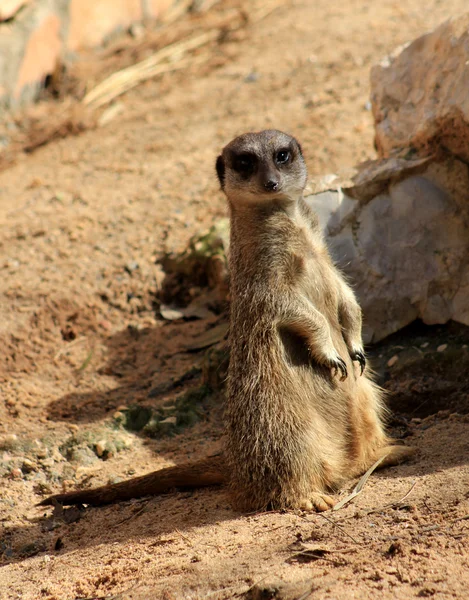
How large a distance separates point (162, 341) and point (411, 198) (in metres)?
1.59

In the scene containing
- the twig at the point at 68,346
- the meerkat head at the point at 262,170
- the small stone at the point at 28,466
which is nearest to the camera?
the meerkat head at the point at 262,170

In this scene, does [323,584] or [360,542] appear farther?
[360,542]

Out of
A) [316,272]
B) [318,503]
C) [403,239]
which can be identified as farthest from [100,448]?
[403,239]

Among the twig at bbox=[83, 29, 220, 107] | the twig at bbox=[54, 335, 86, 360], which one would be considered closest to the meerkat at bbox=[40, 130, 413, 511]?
the twig at bbox=[54, 335, 86, 360]

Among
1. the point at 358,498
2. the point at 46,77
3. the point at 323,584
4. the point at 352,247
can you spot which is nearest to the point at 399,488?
the point at 358,498

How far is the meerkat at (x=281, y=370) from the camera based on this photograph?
280 centimetres

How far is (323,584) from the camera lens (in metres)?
2.03

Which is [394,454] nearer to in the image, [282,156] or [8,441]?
[282,156]

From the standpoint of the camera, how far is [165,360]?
4.11 metres

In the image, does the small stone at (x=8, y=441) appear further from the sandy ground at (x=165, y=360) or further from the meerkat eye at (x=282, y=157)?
the meerkat eye at (x=282, y=157)

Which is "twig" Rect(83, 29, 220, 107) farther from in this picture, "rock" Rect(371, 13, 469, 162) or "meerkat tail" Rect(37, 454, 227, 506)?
"meerkat tail" Rect(37, 454, 227, 506)

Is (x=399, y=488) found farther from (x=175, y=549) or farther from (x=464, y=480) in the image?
(x=175, y=549)

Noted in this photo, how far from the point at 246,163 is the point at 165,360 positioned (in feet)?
4.91

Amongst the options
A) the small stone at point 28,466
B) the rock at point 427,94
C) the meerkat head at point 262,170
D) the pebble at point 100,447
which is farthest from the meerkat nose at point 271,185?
the small stone at point 28,466
